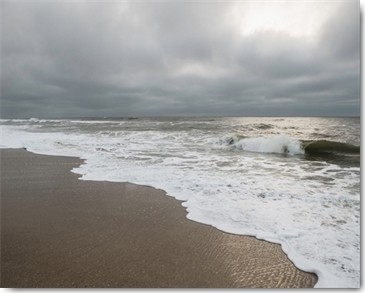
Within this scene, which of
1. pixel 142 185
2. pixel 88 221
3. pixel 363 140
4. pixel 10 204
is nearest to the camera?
pixel 88 221

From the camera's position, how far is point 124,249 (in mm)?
3092

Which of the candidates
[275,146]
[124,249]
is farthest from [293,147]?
[124,249]

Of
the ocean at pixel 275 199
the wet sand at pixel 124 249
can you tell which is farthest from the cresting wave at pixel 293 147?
the wet sand at pixel 124 249

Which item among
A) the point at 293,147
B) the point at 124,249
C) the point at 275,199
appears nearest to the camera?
the point at 124,249

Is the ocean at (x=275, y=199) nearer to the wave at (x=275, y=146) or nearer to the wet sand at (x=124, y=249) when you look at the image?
the wet sand at (x=124, y=249)

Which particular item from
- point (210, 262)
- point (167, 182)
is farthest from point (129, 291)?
point (167, 182)

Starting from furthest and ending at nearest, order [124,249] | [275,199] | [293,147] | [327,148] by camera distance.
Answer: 1. [327,148]
2. [293,147]
3. [275,199]
4. [124,249]

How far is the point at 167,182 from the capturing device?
5996 mm

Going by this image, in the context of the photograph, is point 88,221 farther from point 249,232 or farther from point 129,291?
point 249,232

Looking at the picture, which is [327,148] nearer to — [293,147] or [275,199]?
[293,147]

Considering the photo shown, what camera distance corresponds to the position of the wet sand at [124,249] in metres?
2.62

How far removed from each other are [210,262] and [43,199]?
11.3 feet

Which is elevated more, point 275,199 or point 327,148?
point 275,199

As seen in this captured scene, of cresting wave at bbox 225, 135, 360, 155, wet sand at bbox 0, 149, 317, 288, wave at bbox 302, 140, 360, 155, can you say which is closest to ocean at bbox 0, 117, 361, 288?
wet sand at bbox 0, 149, 317, 288
